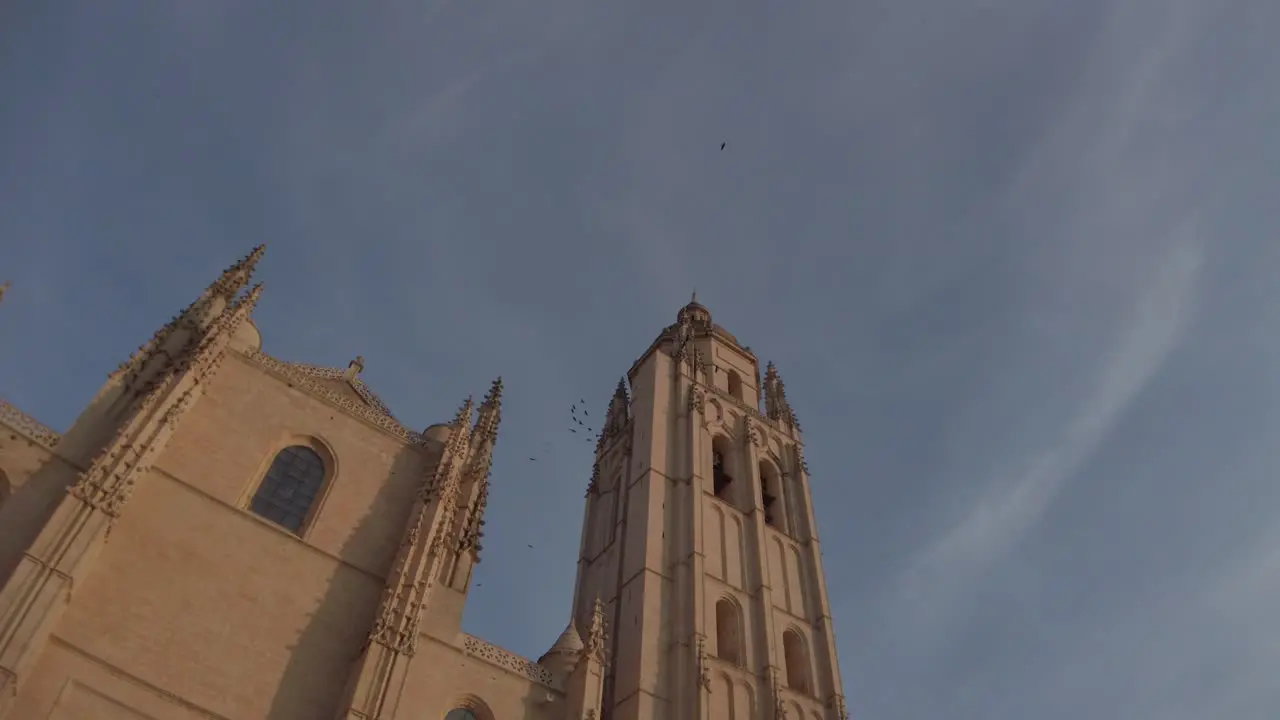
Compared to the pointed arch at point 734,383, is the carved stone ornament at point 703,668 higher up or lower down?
lower down

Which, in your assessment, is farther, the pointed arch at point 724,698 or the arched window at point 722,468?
the arched window at point 722,468

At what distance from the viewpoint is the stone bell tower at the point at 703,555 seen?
2183 centimetres

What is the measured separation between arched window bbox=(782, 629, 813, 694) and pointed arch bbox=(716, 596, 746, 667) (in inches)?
60.2

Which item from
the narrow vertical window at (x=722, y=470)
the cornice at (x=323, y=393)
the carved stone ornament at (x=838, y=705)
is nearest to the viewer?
the cornice at (x=323, y=393)

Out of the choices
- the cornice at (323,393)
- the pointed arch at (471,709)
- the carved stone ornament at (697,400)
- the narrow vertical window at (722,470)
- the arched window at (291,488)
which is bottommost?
the pointed arch at (471,709)

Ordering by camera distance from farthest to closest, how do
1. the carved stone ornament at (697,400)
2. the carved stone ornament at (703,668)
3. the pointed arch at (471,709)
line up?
the carved stone ornament at (697,400)
the carved stone ornament at (703,668)
the pointed arch at (471,709)

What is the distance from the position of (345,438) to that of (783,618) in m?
13.9

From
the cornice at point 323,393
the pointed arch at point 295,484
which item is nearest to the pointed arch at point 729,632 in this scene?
the cornice at point 323,393

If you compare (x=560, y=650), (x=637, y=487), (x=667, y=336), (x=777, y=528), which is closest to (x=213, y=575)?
(x=560, y=650)

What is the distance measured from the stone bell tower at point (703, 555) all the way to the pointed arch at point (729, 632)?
0.04 m

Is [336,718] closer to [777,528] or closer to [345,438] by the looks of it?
[345,438]

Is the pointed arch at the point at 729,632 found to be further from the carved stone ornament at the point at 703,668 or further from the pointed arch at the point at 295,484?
the pointed arch at the point at 295,484

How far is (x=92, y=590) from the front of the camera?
1474 centimetres

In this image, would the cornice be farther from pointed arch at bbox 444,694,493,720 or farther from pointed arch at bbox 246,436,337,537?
pointed arch at bbox 444,694,493,720
